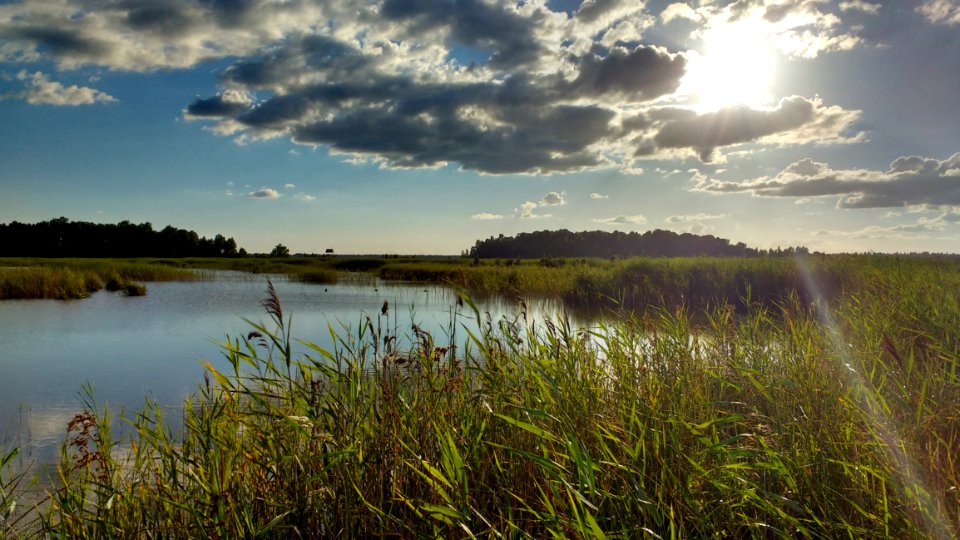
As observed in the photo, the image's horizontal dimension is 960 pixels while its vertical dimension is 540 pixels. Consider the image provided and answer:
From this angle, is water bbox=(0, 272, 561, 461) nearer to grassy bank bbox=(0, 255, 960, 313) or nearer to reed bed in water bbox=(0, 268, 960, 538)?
reed bed in water bbox=(0, 268, 960, 538)

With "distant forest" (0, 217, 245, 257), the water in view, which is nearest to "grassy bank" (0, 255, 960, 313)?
the water

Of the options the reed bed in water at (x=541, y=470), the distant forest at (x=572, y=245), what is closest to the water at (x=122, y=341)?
the reed bed in water at (x=541, y=470)

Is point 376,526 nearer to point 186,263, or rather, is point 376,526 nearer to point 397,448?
point 397,448

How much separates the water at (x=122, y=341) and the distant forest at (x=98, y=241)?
220ft

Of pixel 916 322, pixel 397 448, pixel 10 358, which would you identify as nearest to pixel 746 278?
pixel 916 322

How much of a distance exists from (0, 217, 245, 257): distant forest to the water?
2643 inches

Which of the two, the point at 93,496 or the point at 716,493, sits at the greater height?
the point at 716,493

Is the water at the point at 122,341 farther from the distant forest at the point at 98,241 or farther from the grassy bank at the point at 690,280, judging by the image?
the distant forest at the point at 98,241

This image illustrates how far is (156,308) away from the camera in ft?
62.0

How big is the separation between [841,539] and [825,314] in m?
6.87

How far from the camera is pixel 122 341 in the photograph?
1241 centimetres

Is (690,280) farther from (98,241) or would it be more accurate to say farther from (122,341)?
(98,241)

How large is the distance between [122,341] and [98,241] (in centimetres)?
8342

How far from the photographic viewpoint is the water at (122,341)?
687 cm
